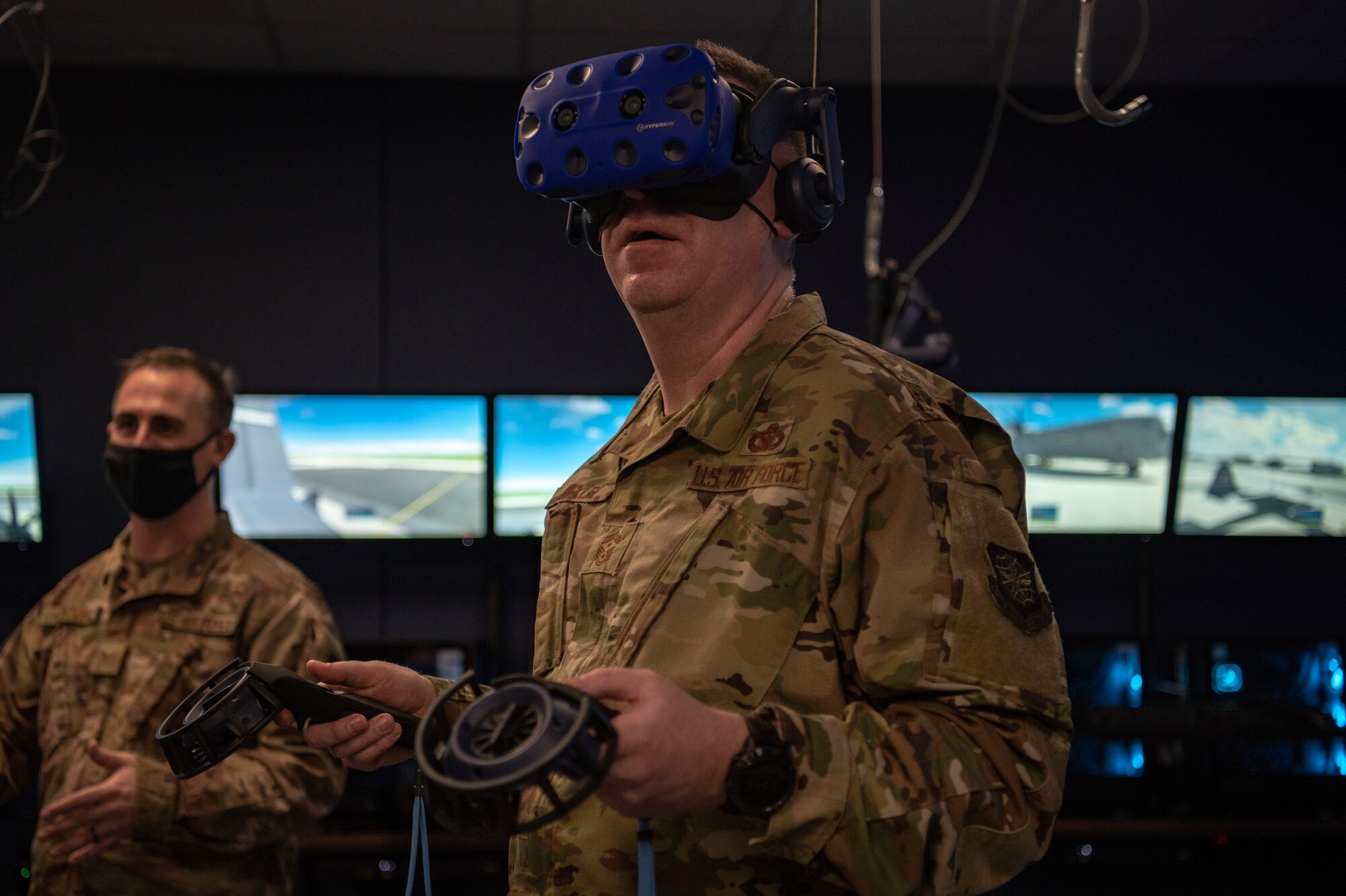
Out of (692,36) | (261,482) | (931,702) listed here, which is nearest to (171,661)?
(261,482)

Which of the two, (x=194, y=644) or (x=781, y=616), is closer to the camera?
(x=781, y=616)

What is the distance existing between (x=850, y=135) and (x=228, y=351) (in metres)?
2.38

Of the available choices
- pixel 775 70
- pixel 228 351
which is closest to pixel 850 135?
pixel 775 70

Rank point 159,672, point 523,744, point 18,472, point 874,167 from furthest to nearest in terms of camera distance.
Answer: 1. point 874,167
2. point 18,472
3. point 159,672
4. point 523,744

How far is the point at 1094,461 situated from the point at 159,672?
112 inches

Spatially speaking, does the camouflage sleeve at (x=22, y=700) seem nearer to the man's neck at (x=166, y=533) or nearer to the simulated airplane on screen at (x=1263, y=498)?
the man's neck at (x=166, y=533)

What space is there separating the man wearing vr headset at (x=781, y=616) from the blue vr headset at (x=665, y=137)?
1 cm

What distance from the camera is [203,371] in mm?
2395

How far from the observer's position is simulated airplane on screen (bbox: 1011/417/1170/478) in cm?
359

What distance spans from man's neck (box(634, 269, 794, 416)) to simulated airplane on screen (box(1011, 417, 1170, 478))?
266cm

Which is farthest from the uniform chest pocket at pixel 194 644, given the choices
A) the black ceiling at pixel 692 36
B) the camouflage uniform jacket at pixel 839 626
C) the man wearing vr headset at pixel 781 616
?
the black ceiling at pixel 692 36

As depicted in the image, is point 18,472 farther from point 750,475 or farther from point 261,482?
point 750,475

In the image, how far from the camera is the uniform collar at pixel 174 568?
2199 millimetres

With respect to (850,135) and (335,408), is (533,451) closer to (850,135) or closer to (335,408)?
(335,408)
